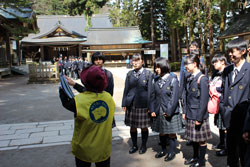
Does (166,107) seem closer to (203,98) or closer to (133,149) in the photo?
(203,98)

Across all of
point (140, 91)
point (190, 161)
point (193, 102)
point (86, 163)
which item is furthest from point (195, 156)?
point (86, 163)

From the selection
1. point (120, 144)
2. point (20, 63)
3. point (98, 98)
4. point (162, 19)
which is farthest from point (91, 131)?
point (162, 19)

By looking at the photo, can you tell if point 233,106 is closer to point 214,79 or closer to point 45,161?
point 214,79

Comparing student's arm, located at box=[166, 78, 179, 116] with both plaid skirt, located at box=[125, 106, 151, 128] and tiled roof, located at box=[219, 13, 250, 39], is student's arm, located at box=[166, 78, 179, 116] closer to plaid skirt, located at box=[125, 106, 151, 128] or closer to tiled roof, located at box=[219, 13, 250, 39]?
plaid skirt, located at box=[125, 106, 151, 128]

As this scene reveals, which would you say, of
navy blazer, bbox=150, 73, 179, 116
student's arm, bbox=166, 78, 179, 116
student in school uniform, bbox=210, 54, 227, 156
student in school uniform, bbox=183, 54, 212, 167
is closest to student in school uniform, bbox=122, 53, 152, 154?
navy blazer, bbox=150, 73, 179, 116

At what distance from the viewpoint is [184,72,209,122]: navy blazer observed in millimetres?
3139

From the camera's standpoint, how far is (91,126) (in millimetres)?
2201

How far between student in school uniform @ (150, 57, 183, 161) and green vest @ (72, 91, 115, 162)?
140 cm

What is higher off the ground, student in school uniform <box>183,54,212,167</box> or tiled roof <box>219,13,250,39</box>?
tiled roof <box>219,13,250,39</box>

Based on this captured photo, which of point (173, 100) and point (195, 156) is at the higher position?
point (173, 100)

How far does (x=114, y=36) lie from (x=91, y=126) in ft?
99.7

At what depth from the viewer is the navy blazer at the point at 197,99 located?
3139 millimetres

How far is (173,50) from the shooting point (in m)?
28.4

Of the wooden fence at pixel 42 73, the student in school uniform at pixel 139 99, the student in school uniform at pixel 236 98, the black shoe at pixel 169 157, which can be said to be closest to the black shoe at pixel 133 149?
the student in school uniform at pixel 139 99
